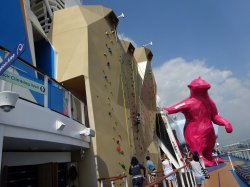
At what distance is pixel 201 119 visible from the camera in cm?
1415

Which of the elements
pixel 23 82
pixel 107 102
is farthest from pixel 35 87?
pixel 107 102

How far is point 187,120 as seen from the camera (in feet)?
48.5

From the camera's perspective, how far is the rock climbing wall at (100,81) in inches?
368

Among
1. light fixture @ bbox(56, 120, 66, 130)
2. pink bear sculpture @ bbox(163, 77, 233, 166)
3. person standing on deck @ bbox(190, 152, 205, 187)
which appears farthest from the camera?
pink bear sculpture @ bbox(163, 77, 233, 166)

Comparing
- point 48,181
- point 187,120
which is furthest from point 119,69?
point 48,181

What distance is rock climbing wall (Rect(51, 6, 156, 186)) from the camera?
30.7 feet

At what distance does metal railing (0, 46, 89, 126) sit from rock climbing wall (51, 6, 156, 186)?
2280 mm

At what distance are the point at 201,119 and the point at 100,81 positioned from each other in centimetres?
623

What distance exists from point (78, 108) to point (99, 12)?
18.8ft

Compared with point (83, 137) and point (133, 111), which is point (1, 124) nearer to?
point (83, 137)

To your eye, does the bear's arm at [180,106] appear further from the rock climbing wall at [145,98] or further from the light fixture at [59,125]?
the light fixture at [59,125]

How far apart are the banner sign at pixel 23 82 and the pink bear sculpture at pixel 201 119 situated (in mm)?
10120

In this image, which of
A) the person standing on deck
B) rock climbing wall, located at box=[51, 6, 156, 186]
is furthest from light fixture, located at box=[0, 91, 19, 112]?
rock climbing wall, located at box=[51, 6, 156, 186]

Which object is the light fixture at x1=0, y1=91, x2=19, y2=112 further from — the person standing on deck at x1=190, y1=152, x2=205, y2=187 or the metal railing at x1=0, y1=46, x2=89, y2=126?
the person standing on deck at x1=190, y1=152, x2=205, y2=187
